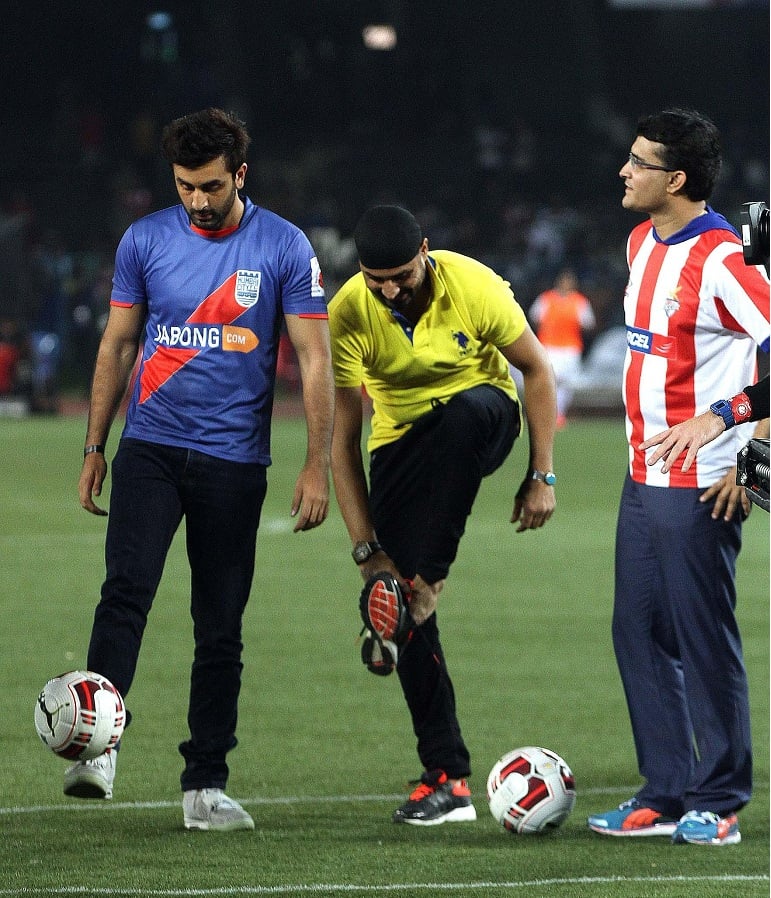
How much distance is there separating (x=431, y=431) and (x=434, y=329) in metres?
0.36

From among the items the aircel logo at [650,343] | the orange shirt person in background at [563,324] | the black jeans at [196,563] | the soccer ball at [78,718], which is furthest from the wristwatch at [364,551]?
the orange shirt person in background at [563,324]

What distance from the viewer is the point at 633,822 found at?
5.40m

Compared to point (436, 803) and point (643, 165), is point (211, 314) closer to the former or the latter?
point (643, 165)

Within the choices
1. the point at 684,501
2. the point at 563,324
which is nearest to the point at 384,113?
the point at 563,324

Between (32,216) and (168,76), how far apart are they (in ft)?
12.6

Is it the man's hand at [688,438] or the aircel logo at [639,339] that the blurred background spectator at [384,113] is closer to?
the aircel logo at [639,339]

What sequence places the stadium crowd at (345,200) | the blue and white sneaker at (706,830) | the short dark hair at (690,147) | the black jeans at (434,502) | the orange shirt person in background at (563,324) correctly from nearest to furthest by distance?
the short dark hair at (690,147) < the blue and white sneaker at (706,830) < the black jeans at (434,502) < the orange shirt person in background at (563,324) < the stadium crowd at (345,200)

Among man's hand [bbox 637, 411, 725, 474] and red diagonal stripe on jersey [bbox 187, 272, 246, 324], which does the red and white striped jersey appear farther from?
red diagonal stripe on jersey [bbox 187, 272, 246, 324]

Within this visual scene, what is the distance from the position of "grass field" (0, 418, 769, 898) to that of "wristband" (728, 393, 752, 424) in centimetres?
139

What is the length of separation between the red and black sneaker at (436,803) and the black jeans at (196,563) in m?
0.64

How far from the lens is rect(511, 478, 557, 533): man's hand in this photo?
5.63m

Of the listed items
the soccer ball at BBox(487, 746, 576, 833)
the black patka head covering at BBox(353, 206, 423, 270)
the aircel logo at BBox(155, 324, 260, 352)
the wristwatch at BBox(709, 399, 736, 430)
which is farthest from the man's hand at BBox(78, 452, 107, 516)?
the wristwatch at BBox(709, 399, 736, 430)

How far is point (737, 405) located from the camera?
414 cm

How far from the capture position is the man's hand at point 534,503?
5629 mm
